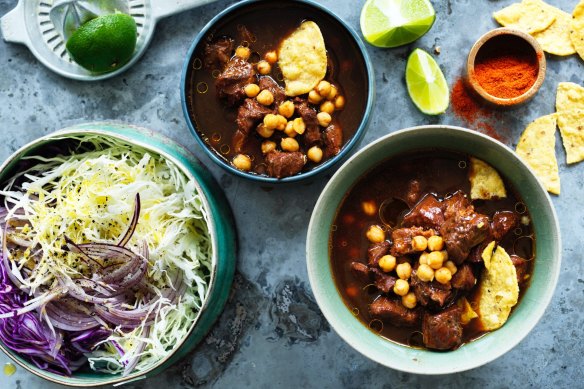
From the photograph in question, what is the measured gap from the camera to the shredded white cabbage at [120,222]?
302 cm

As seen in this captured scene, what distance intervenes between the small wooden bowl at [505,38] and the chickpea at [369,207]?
2.52ft

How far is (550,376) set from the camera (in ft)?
11.0

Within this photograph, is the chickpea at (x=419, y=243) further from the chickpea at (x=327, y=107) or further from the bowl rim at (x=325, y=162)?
the chickpea at (x=327, y=107)

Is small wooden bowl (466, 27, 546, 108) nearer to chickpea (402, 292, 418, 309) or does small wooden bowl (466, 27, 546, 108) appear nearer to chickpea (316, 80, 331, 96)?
chickpea (316, 80, 331, 96)

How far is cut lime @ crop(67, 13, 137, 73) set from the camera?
3193mm

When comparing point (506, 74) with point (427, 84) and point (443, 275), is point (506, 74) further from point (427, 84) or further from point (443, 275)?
point (443, 275)

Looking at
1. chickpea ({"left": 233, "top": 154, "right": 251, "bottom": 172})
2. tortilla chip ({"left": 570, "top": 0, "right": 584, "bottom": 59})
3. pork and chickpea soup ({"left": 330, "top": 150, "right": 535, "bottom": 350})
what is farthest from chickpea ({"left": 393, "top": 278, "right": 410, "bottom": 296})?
tortilla chip ({"left": 570, "top": 0, "right": 584, "bottom": 59})

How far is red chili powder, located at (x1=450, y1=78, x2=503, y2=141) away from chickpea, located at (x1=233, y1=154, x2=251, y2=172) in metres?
1.06

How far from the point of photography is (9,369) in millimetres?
3533

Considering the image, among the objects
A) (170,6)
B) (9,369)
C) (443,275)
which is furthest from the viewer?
(9,369)

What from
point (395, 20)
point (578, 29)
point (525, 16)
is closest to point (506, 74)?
point (525, 16)

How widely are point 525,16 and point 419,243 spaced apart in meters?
1.33

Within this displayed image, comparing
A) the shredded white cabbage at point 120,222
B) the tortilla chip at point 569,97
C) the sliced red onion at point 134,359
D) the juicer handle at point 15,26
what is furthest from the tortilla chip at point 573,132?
the juicer handle at point 15,26

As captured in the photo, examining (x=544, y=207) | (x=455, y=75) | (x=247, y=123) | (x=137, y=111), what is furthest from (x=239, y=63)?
(x=544, y=207)
